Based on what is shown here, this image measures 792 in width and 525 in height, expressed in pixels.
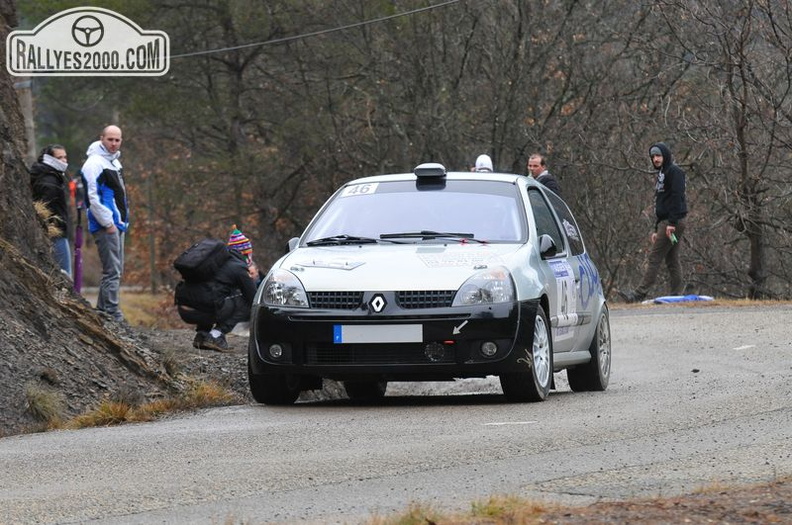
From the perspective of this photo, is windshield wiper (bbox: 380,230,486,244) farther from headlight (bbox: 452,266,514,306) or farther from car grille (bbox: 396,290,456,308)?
car grille (bbox: 396,290,456,308)

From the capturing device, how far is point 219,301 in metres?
14.8

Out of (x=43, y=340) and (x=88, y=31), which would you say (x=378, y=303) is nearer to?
(x=43, y=340)

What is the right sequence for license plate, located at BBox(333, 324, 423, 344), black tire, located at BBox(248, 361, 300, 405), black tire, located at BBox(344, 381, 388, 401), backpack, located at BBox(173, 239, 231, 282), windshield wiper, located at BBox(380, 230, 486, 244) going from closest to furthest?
license plate, located at BBox(333, 324, 423, 344), black tire, located at BBox(248, 361, 300, 405), windshield wiper, located at BBox(380, 230, 486, 244), black tire, located at BBox(344, 381, 388, 401), backpack, located at BBox(173, 239, 231, 282)

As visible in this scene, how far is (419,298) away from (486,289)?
44cm

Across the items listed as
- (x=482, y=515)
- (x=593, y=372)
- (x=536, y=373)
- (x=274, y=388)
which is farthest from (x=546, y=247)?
(x=482, y=515)

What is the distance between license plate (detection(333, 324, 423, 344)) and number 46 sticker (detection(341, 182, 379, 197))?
1819 millimetres

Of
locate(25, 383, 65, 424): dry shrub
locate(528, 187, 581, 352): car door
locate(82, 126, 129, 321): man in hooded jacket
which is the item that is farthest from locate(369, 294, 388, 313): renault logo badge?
locate(82, 126, 129, 321): man in hooded jacket

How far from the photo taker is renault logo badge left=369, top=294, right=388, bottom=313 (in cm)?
1060

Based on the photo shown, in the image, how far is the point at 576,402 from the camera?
11055mm

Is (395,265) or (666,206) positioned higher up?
(666,206)

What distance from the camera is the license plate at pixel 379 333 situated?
10586mm

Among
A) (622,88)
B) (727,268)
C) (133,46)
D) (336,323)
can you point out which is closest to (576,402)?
(336,323)

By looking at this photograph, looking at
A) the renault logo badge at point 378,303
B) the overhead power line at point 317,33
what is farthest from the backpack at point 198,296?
the overhead power line at point 317,33

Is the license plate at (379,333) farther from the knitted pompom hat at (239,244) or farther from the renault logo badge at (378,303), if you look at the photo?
the knitted pompom hat at (239,244)
